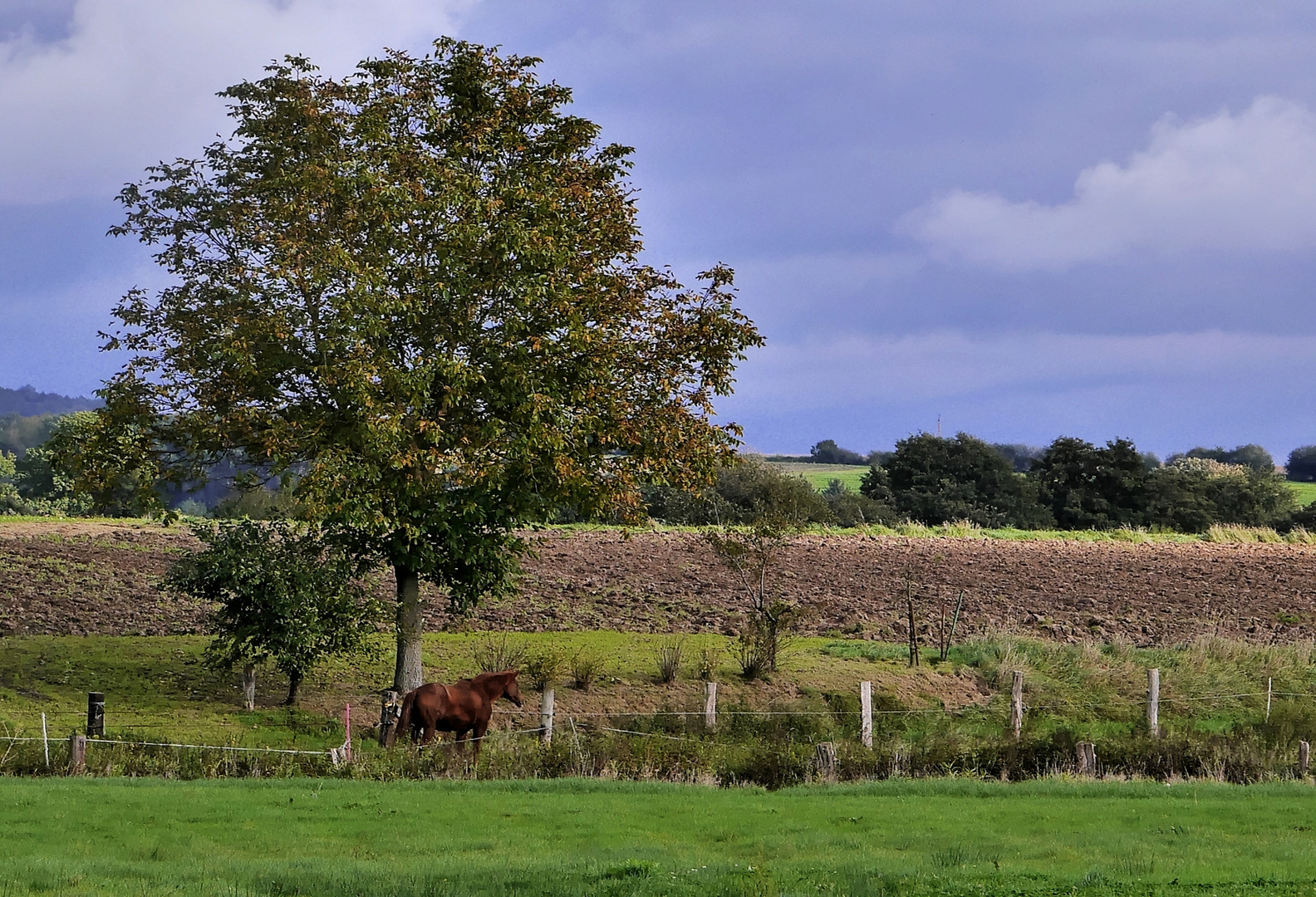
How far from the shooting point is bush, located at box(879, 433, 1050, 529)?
95812 mm

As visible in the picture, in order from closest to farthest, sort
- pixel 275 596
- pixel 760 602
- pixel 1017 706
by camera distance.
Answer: pixel 275 596 → pixel 1017 706 → pixel 760 602

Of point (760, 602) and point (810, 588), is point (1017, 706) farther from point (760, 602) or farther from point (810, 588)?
point (810, 588)

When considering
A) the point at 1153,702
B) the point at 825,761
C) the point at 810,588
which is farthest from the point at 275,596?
the point at 810,588

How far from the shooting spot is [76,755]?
22.7 m

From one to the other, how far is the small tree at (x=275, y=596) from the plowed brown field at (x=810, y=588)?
7.37 meters

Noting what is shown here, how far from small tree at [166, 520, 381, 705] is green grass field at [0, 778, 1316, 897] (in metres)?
6.63

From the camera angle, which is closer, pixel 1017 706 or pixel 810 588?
pixel 1017 706

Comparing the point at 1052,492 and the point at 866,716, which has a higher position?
the point at 1052,492

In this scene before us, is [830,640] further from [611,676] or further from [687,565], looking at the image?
[687,565]

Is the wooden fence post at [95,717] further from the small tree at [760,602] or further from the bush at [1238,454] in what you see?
the bush at [1238,454]

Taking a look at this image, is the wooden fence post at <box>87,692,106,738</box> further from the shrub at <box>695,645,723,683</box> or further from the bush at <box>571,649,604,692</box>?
the shrub at <box>695,645,723,683</box>

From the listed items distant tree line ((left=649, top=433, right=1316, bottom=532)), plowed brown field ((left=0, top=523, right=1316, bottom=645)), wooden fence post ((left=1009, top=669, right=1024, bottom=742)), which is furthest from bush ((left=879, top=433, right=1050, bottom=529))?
wooden fence post ((left=1009, top=669, right=1024, bottom=742))

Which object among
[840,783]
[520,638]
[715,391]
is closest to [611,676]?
[520,638]

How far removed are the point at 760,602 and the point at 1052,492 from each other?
70.7 metres
